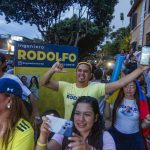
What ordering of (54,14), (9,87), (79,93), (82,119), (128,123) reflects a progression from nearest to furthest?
(9,87), (82,119), (128,123), (79,93), (54,14)

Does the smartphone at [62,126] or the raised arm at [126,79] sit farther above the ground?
the raised arm at [126,79]

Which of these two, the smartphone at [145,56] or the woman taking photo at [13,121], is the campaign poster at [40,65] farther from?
the woman taking photo at [13,121]

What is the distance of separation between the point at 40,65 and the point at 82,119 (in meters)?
3.79

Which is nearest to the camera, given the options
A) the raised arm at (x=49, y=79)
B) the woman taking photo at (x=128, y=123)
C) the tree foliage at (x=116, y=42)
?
the woman taking photo at (x=128, y=123)

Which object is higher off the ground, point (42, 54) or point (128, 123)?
point (42, 54)

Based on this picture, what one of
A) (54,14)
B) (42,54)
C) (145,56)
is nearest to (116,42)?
(54,14)

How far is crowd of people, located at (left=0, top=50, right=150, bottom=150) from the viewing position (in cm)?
266

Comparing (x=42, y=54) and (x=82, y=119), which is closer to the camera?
(x=82, y=119)

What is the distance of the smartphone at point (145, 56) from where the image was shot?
402 centimetres

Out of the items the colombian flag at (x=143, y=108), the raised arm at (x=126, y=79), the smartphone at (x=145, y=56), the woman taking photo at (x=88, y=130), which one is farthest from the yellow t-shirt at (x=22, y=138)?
the colombian flag at (x=143, y=108)

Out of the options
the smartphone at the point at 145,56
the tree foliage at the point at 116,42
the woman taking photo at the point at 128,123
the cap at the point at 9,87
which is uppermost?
the tree foliage at the point at 116,42

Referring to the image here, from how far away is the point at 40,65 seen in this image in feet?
22.1

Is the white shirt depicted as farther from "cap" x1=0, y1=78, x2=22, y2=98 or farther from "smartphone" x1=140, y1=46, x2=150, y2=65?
"cap" x1=0, y1=78, x2=22, y2=98

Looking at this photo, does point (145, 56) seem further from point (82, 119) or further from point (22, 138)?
point (22, 138)
